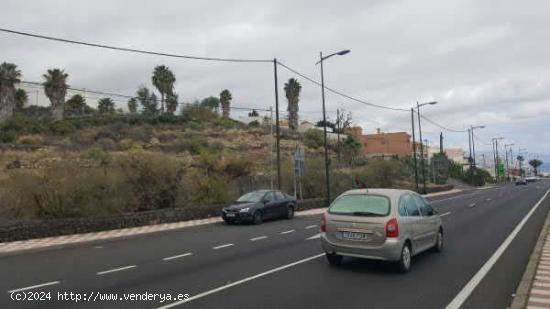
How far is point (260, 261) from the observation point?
11.2 metres

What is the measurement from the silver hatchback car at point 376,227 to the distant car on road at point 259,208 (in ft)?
35.2

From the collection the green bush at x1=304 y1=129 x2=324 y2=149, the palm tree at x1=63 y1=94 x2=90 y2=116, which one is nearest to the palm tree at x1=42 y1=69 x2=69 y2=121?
the palm tree at x1=63 y1=94 x2=90 y2=116

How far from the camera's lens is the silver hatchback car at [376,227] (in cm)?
941

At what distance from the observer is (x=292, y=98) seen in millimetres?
99562

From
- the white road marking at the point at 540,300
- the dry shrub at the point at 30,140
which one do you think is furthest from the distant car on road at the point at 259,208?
the dry shrub at the point at 30,140

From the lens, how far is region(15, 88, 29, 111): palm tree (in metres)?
74.9

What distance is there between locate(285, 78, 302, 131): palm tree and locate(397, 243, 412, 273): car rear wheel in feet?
289

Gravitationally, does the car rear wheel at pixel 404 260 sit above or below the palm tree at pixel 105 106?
below

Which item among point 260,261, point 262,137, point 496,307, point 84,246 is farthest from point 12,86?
point 496,307

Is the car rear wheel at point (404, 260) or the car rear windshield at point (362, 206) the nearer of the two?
the car rear wheel at point (404, 260)

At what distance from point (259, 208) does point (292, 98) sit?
79.3 meters

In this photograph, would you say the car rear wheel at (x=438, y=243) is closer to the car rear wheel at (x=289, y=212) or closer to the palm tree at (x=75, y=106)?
the car rear wheel at (x=289, y=212)

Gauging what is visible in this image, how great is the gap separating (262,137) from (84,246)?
5931cm

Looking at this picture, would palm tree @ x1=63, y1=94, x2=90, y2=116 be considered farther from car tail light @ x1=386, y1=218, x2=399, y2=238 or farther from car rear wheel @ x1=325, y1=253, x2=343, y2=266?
car tail light @ x1=386, y1=218, x2=399, y2=238
